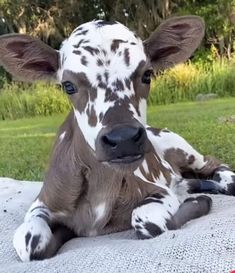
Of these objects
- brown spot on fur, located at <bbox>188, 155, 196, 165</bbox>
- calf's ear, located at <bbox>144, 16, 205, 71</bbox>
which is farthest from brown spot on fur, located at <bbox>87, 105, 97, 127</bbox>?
brown spot on fur, located at <bbox>188, 155, 196, 165</bbox>

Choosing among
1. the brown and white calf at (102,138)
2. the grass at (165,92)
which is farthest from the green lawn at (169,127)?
the brown and white calf at (102,138)

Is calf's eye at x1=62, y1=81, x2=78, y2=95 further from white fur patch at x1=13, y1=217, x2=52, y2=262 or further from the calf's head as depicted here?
white fur patch at x1=13, y1=217, x2=52, y2=262

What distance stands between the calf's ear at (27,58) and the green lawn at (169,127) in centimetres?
257

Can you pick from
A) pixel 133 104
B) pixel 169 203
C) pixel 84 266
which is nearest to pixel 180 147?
pixel 169 203

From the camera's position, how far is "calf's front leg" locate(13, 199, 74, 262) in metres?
2.99

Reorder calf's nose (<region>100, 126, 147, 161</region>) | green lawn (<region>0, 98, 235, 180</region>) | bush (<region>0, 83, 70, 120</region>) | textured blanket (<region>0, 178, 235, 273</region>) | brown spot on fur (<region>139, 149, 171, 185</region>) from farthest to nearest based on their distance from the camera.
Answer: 1. bush (<region>0, 83, 70, 120</region>)
2. green lawn (<region>0, 98, 235, 180</region>)
3. brown spot on fur (<region>139, 149, 171, 185</region>)
4. calf's nose (<region>100, 126, 147, 161</region>)
5. textured blanket (<region>0, 178, 235, 273</region>)

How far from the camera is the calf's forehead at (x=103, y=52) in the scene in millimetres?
3043

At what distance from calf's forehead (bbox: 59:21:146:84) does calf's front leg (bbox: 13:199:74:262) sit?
709 millimetres

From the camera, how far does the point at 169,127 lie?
9.10 m

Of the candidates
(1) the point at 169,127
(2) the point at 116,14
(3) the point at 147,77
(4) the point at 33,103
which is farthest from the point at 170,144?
(2) the point at 116,14

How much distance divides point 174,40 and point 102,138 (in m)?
0.93

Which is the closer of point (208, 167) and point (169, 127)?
point (208, 167)

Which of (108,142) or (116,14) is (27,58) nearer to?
(108,142)

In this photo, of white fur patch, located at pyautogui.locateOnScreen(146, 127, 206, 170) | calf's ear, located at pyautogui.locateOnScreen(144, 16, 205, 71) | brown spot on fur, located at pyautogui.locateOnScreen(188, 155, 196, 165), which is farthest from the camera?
brown spot on fur, located at pyautogui.locateOnScreen(188, 155, 196, 165)
